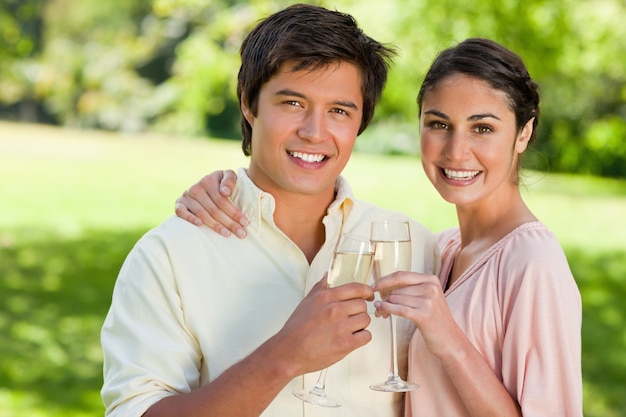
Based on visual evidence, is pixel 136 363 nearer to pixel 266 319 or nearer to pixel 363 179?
pixel 266 319

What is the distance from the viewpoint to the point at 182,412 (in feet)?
8.30

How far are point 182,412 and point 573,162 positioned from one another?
25.0m

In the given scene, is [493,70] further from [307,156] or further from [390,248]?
[390,248]

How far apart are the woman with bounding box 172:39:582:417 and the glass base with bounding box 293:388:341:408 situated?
0.32 meters

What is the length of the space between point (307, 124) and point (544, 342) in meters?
1.02

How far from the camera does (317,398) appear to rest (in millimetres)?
2547

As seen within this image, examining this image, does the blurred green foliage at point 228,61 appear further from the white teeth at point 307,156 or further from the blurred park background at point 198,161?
the white teeth at point 307,156

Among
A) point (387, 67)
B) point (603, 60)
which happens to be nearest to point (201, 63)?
point (603, 60)

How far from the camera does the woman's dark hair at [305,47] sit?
285 cm

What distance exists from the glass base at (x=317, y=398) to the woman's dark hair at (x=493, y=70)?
3.93 feet

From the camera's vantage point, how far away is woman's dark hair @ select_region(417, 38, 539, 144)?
9.88 ft

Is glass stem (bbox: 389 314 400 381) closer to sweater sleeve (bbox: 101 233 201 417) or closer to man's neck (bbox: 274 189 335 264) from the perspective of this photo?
man's neck (bbox: 274 189 335 264)

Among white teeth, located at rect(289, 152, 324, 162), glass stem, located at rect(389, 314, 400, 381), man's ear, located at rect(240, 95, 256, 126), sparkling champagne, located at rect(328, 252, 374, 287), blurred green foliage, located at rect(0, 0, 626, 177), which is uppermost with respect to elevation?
blurred green foliage, located at rect(0, 0, 626, 177)

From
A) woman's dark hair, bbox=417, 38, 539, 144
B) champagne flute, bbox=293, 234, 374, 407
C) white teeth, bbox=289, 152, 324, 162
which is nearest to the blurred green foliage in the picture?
woman's dark hair, bbox=417, 38, 539, 144
